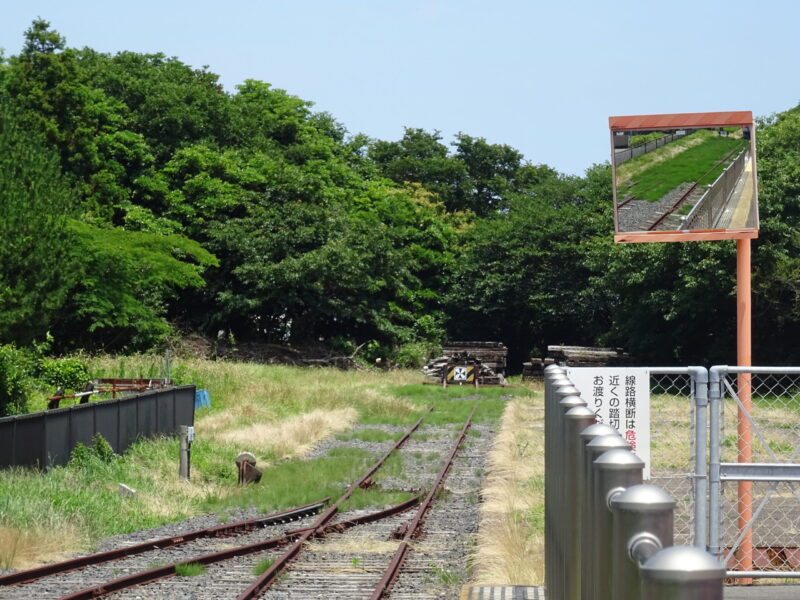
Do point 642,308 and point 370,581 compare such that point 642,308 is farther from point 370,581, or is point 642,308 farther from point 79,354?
point 370,581

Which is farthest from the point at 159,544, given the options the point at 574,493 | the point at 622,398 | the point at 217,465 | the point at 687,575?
the point at 687,575

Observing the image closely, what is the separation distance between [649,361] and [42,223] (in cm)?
2392

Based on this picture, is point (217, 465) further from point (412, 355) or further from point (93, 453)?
point (412, 355)

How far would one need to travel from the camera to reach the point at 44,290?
32625 millimetres

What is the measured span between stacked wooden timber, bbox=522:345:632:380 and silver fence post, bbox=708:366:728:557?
32974mm

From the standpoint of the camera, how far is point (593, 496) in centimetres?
260

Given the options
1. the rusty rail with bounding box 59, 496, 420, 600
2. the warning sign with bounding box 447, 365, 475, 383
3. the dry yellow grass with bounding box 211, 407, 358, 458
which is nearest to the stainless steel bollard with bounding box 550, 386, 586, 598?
the rusty rail with bounding box 59, 496, 420, 600

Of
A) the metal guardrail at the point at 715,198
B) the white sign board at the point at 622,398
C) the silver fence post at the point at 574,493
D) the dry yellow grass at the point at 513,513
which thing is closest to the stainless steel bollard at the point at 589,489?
the silver fence post at the point at 574,493

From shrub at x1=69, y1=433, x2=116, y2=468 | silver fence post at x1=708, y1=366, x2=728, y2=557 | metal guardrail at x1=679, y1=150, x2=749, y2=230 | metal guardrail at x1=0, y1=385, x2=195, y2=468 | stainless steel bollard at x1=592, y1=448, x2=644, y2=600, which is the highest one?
metal guardrail at x1=679, y1=150, x2=749, y2=230

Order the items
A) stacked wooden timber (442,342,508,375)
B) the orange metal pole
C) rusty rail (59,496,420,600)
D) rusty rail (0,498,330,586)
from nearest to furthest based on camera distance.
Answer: the orange metal pole → rusty rail (59,496,420,600) → rusty rail (0,498,330,586) → stacked wooden timber (442,342,508,375)

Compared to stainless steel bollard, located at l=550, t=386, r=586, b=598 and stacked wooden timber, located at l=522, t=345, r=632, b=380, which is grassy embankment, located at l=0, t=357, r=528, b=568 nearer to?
stacked wooden timber, located at l=522, t=345, r=632, b=380

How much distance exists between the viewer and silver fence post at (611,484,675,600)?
173 centimetres

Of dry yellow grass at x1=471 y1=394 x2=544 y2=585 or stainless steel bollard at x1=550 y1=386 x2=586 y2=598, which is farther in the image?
dry yellow grass at x1=471 y1=394 x2=544 y2=585

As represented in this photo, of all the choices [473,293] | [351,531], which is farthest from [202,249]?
[351,531]
